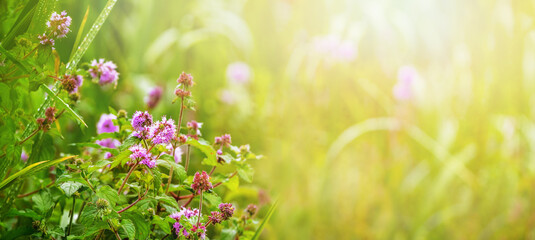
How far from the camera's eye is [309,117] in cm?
179

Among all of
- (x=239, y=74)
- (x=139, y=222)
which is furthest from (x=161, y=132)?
(x=239, y=74)

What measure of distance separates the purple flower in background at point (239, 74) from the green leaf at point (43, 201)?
1.75 meters

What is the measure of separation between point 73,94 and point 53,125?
0.21 ft

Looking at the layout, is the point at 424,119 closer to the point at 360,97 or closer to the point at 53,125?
the point at 360,97

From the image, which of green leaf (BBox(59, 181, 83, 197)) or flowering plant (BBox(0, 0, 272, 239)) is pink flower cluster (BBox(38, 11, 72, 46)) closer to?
flowering plant (BBox(0, 0, 272, 239))

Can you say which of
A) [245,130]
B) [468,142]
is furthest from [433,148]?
[245,130]

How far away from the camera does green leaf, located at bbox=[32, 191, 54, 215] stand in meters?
0.78

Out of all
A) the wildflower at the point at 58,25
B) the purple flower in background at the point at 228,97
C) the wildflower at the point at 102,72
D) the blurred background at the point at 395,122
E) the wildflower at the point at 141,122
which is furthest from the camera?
the purple flower in background at the point at 228,97

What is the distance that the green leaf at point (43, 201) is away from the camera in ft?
2.56

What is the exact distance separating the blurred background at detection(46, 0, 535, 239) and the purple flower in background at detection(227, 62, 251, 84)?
0.23m

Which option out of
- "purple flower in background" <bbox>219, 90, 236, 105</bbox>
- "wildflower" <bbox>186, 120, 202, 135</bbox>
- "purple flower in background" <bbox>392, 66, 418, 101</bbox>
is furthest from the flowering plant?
"purple flower in background" <bbox>219, 90, 236, 105</bbox>

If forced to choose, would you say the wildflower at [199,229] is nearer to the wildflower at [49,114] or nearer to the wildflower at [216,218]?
the wildflower at [216,218]

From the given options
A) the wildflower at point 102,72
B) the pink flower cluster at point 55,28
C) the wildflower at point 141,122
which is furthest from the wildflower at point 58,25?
the wildflower at point 141,122

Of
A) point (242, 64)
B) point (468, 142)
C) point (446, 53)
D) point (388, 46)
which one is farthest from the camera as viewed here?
point (242, 64)
